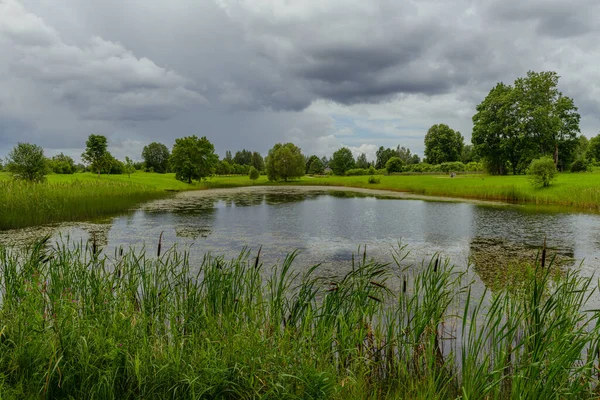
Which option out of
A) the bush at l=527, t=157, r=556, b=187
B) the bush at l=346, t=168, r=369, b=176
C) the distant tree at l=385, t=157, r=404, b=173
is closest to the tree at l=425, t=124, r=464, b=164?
the distant tree at l=385, t=157, r=404, b=173

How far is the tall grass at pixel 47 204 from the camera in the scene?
15344mm

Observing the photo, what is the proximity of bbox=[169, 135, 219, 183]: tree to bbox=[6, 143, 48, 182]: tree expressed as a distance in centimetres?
2447

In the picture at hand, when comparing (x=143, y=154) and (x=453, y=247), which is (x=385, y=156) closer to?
(x=143, y=154)

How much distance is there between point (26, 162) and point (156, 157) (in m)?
75.3

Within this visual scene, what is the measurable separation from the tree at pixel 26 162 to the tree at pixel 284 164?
153ft

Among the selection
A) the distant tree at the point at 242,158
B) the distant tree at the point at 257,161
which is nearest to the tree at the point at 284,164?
the distant tree at the point at 257,161

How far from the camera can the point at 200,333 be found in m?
3.87

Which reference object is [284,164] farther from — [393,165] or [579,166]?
[579,166]

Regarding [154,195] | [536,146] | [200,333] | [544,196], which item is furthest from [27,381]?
[536,146]

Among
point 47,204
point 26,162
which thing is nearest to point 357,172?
point 26,162

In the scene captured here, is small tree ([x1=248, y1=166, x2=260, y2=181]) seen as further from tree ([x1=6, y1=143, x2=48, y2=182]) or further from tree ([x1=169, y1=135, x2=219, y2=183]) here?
tree ([x1=6, y1=143, x2=48, y2=182])

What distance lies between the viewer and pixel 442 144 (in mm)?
83500

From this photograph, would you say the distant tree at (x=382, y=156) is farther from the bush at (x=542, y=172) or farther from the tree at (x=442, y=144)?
the bush at (x=542, y=172)

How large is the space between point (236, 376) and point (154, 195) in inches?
1491
